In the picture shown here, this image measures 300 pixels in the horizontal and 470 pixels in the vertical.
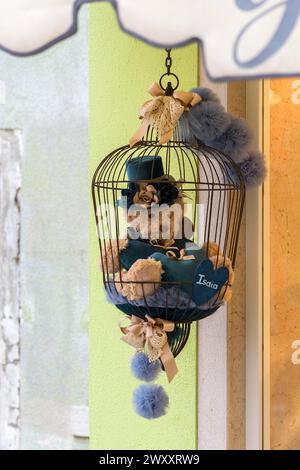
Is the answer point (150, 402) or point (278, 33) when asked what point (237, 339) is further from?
point (278, 33)

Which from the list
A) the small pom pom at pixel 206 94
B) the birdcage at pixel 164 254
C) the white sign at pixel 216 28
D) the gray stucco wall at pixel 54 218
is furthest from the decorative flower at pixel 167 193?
the gray stucco wall at pixel 54 218

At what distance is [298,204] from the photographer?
91.8 inches

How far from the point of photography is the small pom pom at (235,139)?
2129 millimetres

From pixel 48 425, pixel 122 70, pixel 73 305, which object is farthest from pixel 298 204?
pixel 48 425

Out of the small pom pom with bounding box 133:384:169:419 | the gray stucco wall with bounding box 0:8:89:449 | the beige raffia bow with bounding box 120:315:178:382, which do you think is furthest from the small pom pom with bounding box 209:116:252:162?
the gray stucco wall with bounding box 0:8:89:449

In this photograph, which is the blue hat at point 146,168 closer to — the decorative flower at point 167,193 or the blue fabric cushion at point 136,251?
the decorative flower at point 167,193

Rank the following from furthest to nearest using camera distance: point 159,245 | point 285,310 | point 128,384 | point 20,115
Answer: point 20,115, point 128,384, point 285,310, point 159,245

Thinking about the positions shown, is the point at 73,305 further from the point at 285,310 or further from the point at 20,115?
the point at 285,310

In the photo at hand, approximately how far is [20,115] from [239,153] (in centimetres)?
180

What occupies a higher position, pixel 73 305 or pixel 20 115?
pixel 20 115

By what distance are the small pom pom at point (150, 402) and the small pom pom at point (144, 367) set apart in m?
0.03

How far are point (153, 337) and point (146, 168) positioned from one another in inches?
16.4

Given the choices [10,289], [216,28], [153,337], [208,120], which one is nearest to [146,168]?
[208,120]

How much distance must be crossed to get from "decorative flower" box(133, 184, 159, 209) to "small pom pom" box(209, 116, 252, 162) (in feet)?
0.71
